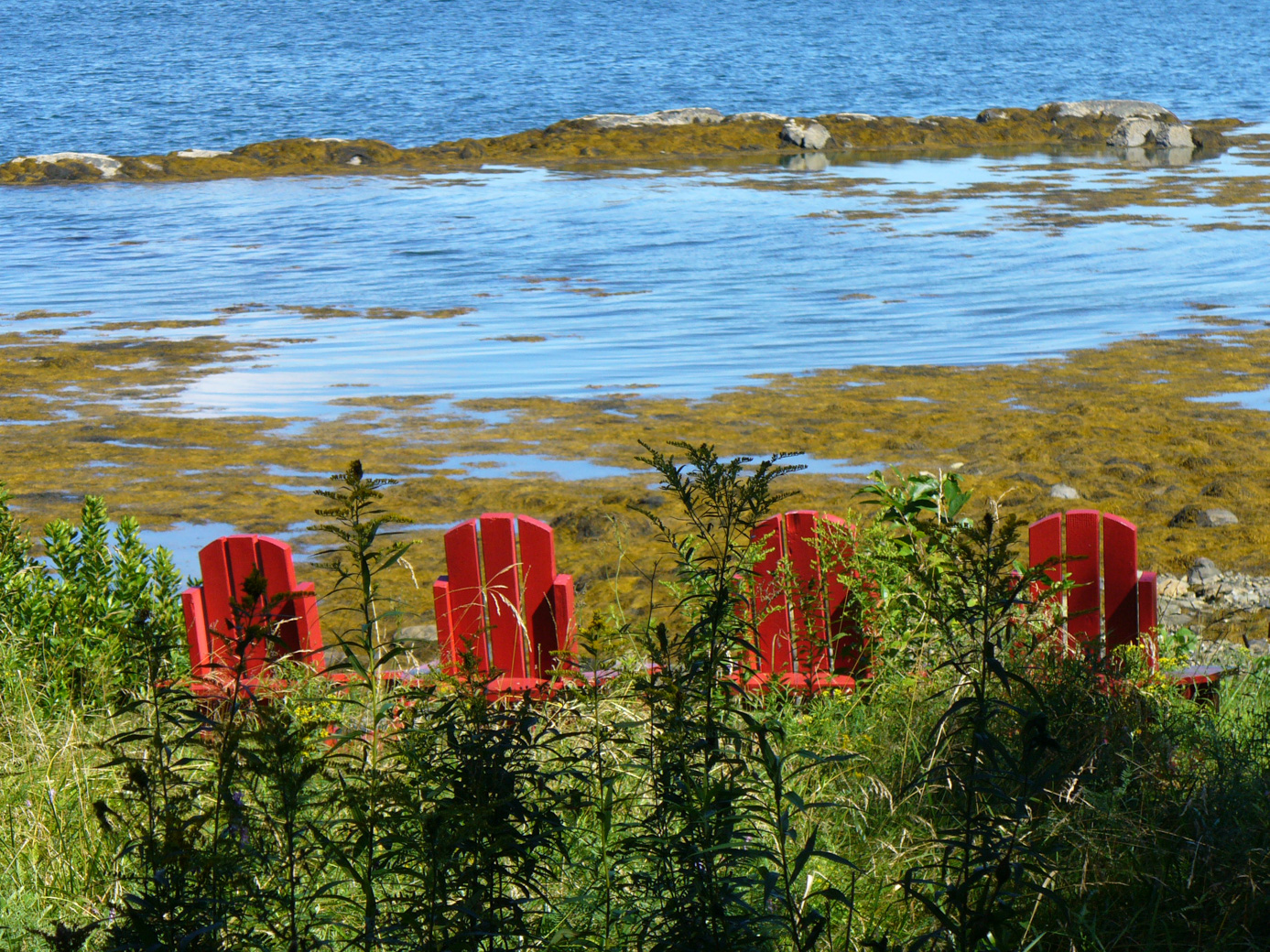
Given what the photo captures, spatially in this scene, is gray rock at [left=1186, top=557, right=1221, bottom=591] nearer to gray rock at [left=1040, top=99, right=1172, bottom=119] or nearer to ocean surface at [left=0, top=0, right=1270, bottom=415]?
ocean surface at [left=0, top=0, right=1270, bottom=415]

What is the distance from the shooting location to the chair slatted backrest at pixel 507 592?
12.8ft

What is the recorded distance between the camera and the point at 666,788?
2.01 m

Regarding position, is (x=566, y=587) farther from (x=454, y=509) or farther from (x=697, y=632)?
(x=454, y=509)

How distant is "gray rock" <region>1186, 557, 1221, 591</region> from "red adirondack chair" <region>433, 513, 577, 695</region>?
309 cm

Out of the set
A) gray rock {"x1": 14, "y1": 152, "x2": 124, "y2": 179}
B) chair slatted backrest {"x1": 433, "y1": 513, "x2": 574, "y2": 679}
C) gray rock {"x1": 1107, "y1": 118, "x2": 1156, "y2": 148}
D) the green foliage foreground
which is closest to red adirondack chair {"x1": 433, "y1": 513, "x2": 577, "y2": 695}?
chair slatted backrest {"x1": 433, "y1": 513, "x2": 574, "y2": 679}

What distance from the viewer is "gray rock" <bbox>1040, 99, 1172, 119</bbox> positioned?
34.5 m

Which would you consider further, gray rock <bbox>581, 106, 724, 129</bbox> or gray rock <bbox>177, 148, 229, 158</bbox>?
gray rock <bbox>581, 106, 724, 129</bbox>

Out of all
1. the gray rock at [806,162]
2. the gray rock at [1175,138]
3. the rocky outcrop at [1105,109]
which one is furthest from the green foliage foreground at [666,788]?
the rocky outcrop at [1105,109]

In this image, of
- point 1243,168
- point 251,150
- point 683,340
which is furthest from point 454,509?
point 251,150

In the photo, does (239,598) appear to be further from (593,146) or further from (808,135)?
(808,135)

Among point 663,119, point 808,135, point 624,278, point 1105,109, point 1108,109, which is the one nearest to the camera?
point 624,278

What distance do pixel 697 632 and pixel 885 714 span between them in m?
1.51

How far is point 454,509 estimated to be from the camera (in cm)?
693

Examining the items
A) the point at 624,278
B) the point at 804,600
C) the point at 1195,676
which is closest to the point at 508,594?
the point at 804,600
